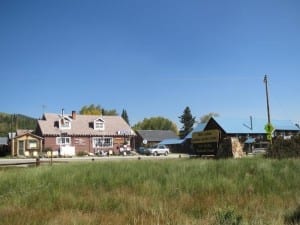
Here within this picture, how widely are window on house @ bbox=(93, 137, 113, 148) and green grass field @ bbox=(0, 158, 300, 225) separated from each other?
48129mm

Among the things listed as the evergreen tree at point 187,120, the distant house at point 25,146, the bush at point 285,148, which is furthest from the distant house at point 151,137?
the bush at point 285,148

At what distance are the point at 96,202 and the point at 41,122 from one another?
55.2 metres

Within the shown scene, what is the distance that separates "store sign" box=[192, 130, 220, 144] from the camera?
3240 cm

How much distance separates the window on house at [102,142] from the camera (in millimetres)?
66062

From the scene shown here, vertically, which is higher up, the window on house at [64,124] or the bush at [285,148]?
the window on house at [64,124]

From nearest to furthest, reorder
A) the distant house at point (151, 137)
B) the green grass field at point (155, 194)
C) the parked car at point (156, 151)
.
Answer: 1. the green grass field at point (155, 194)
2. the parked car at point (156, 151)
3. the distant house at point (151, 137)

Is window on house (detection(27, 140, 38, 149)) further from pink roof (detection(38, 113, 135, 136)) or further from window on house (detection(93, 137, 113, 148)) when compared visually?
window on house (detection(93, 137, 113, 148))

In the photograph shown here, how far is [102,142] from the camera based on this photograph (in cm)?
6644

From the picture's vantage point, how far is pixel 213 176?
16.0m

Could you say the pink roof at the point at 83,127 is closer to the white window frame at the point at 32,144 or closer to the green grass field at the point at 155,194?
the white window frame at the point at 32,144

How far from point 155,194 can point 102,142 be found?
53981mm

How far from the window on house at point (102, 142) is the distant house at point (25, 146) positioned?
29.4 feet

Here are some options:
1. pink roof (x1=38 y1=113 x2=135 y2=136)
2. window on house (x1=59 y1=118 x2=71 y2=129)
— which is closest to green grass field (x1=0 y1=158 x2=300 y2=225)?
pink roof (x1=38 y1=113 x2=135 y2=136)

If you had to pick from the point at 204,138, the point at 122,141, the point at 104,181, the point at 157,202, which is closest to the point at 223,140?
the point at 204,138
